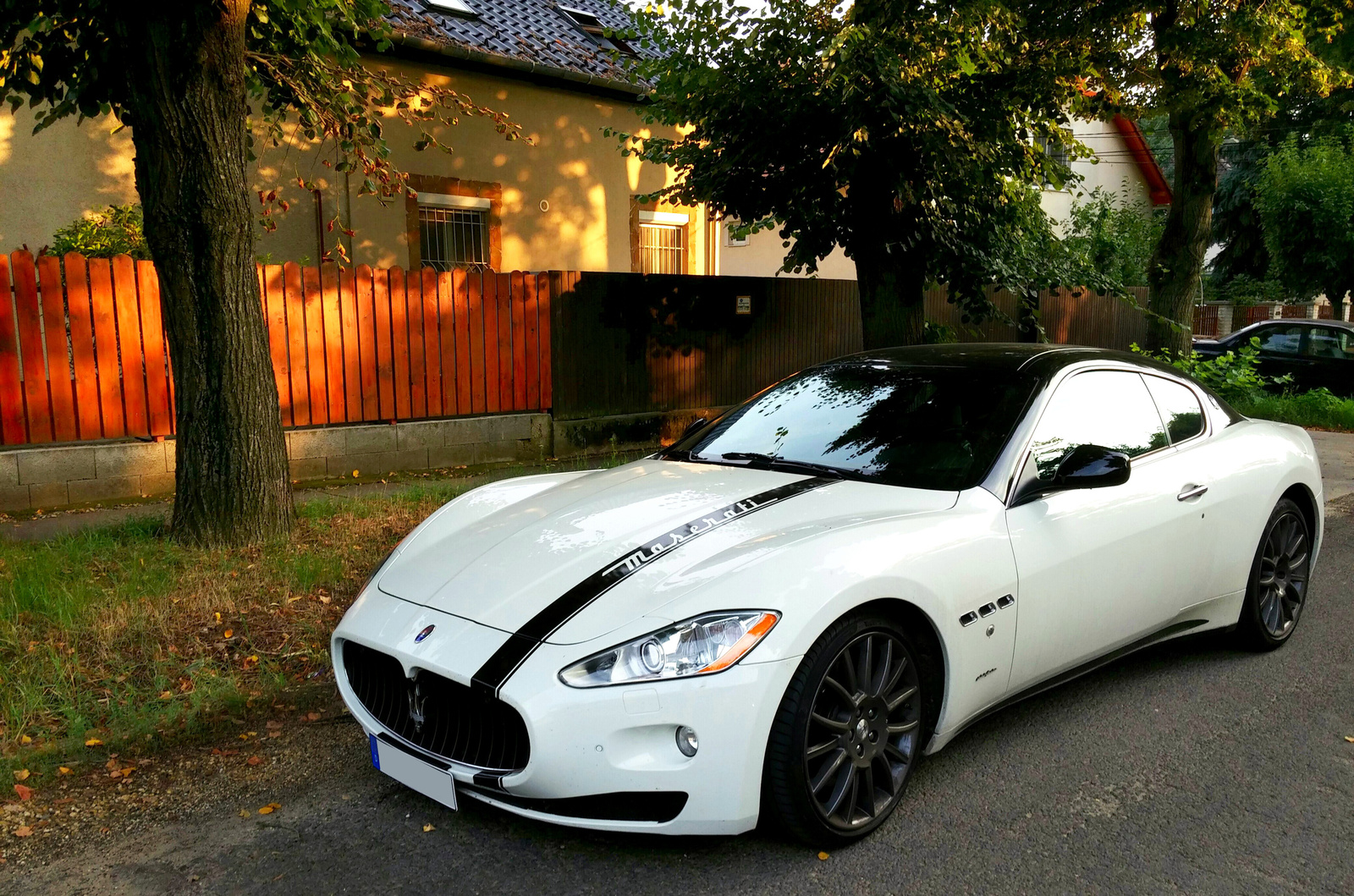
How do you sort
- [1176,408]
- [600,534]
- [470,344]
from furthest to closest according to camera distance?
[470,344] → [1176,408] → [600,534]

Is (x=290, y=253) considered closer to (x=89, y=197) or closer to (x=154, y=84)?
(x=89, y=197)

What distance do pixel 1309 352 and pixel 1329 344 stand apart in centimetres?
27

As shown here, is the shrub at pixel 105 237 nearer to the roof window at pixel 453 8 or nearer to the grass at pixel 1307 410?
the roof window at pixel 453 8

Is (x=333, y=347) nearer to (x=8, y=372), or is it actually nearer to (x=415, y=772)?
(x=8, y=372)

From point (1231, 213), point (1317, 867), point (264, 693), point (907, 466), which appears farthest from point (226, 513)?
point (1231, 213)

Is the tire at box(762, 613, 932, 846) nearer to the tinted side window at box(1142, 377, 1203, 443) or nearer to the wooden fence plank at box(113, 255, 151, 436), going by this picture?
the tinted side window at box(1142, 377, 1203, 443)

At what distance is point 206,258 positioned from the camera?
5602mm

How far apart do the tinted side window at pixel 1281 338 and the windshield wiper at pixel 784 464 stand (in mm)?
14500

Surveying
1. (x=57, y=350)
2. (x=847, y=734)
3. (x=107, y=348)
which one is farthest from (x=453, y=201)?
(x=847, y=734)

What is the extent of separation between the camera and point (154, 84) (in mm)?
5391

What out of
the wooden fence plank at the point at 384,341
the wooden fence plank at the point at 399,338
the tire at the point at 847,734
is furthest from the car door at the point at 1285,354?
the tire at the point at 847,734

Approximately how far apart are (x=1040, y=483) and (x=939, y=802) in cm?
114

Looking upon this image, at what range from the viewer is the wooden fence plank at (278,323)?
823 centimetres

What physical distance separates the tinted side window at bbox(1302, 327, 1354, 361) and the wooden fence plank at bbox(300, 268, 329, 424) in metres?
14.2
